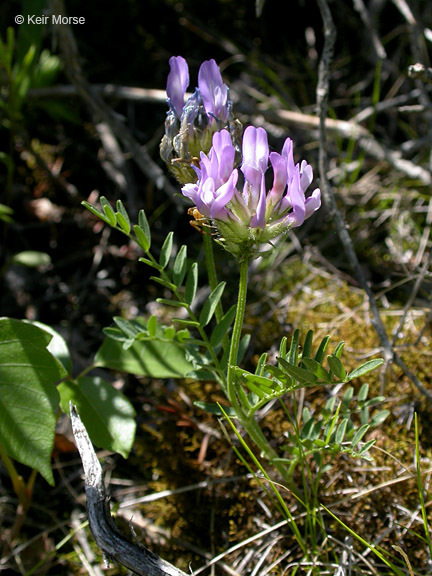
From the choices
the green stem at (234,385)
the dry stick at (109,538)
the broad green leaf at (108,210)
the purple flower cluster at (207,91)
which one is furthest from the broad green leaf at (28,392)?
the purple flower cluster at (207,91)

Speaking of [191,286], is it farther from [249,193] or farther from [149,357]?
[249,193]

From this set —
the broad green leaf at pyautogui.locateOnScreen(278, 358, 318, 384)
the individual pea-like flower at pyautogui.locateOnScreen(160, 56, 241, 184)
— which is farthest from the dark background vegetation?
the individual pea-like flower at pyautogui.locateOnScreen(160, 56, 241, 184)

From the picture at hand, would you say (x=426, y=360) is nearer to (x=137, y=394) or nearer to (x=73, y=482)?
(x=137, y=394)

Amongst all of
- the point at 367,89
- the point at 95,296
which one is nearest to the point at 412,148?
the point at 367,89

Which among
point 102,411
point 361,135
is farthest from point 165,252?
point 361,135

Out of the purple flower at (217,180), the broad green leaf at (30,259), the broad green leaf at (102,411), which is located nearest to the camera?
the purple flower at (217,180)

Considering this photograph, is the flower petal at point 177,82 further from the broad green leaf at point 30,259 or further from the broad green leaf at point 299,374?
the broad green leaf at point 30,259
